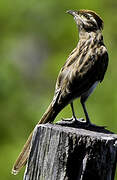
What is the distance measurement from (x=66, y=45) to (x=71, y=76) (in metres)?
8.83

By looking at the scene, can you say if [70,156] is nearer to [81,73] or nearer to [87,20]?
[81,73]

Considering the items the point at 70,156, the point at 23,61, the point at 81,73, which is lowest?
the point at 70,156

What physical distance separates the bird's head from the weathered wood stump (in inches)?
93.2

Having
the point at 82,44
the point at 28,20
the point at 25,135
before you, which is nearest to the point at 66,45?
the point at 28,20

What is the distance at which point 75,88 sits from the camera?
23.2ft

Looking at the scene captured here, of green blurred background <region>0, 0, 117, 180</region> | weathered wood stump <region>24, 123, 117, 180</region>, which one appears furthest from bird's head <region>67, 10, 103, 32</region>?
green blurred background <region>0, 0, 117, 180</region>

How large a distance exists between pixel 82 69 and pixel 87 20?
80 centimetres

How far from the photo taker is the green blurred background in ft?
49.1

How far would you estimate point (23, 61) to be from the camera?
17.3 metres

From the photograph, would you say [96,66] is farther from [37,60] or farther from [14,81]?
[37,60]

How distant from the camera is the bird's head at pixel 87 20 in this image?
7.64 meters

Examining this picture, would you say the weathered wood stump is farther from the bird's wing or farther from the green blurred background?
the green blurred background

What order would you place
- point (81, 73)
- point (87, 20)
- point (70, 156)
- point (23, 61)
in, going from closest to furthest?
point (70, 156), point (81, 73), point (87, 20), point (23, 61)

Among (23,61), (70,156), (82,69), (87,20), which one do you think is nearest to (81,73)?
(82,69)
